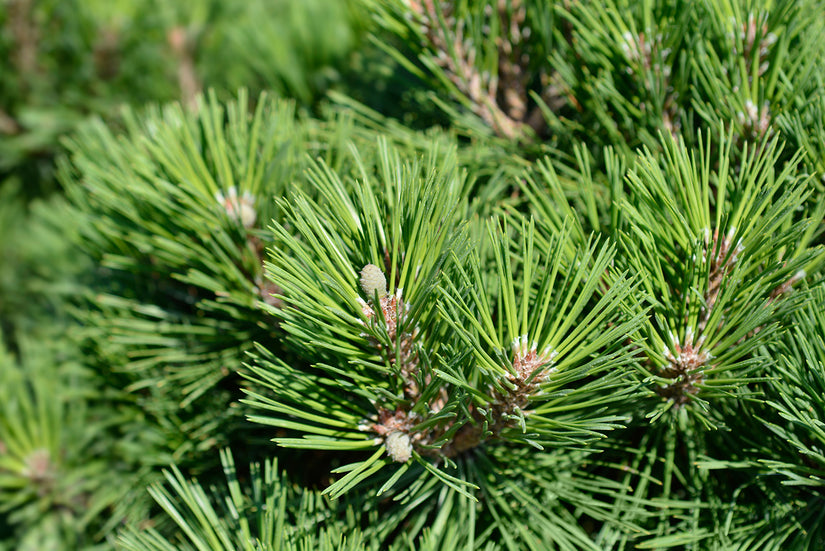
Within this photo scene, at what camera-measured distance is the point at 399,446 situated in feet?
1.34

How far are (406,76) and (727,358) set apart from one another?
0.46 meters

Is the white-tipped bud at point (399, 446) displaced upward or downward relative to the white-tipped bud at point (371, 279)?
downward

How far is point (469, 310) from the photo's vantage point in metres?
0.37

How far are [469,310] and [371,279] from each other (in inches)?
2.6

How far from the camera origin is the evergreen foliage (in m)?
0.39

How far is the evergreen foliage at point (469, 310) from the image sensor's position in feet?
1.30

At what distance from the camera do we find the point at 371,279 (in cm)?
38

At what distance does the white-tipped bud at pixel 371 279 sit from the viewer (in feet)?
1.26

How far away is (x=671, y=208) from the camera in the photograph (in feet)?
1.31

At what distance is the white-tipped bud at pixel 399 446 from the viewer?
0.40 meters

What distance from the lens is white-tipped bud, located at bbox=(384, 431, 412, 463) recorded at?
404mm

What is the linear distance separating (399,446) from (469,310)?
11 cm

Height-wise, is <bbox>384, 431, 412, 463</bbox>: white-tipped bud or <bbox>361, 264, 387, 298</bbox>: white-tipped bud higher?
<bbox>361, 264, 387, 298</bbox>: white-tipped bud

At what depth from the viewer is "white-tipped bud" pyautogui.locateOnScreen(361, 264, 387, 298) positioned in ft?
1.26
